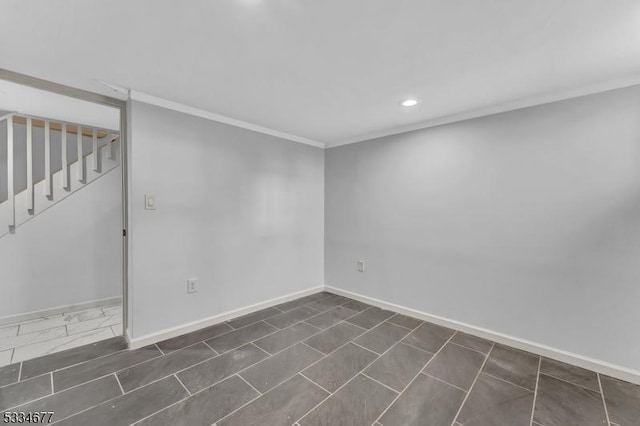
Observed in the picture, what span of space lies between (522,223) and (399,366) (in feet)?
5.15

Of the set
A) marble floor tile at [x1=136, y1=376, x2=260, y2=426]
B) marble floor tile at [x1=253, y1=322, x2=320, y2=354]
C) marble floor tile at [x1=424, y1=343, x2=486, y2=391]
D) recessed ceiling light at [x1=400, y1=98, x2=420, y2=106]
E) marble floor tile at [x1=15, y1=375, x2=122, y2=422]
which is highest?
recessed ceiling light at [x1=400, y1=98, x2=420, y2=106]

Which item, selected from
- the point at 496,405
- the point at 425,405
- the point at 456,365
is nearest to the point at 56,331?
the point at 425,405

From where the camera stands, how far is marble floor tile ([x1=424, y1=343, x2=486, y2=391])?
187 cm

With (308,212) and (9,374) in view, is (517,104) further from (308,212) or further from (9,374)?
(9,374)

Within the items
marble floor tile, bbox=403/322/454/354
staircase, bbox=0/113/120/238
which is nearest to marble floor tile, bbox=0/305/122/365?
staircase, bbox=0/113/120/238

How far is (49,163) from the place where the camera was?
9.66 feet

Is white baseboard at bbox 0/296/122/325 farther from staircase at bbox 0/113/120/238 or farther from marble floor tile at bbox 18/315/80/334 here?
staircase at bbox 0/113/120/238

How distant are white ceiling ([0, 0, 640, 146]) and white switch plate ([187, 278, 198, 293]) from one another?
1.63m

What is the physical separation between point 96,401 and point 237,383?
802 mm

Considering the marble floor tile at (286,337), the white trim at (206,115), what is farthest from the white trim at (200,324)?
the white trim at (206,115)

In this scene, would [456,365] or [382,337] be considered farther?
[382,337]

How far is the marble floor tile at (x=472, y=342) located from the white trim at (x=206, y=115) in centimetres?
277

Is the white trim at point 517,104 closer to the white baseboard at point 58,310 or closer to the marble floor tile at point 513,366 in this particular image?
the marble floor tile at point 513,366

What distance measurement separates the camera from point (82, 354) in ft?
6.97
